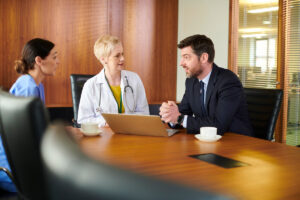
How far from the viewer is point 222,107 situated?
91.4 inches

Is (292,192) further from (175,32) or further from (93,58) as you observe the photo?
(175,32)

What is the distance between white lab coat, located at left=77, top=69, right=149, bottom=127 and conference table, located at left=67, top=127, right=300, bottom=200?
25.8 inches

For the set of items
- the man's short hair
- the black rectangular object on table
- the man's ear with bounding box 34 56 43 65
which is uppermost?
the man's short hair

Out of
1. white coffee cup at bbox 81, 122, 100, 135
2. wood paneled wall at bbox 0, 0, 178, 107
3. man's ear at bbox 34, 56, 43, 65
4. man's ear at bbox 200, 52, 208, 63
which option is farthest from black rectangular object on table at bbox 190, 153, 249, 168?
wood paneled wall at bbox 0, 0, 178, 107

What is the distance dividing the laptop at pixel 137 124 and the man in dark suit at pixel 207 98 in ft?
0.77

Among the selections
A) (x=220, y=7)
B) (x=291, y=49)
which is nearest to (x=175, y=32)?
(x=220, y=7)

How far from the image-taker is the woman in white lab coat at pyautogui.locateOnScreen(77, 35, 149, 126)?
2859 millimetres

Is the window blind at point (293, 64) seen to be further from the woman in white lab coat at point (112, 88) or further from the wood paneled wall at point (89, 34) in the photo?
the woman in white lab coat at point (112, 88)

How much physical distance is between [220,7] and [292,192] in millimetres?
4416

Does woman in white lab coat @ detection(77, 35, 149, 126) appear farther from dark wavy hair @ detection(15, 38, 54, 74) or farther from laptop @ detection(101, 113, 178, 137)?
laptop @ detection(101, 113, 178, 137)

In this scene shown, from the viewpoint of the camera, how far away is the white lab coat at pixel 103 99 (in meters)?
2.76

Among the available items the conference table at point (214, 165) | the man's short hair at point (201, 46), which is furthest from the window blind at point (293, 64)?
the conference table at point (214, 165)

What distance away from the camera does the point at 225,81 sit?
244 cm

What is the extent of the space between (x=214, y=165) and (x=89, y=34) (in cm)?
382
